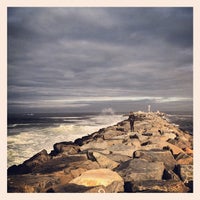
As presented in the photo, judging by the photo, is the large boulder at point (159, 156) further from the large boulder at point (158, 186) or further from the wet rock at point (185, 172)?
the large boulder at point (158, 186)

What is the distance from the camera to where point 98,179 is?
3918mm

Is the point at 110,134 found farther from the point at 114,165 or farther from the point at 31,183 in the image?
the point at 31,183

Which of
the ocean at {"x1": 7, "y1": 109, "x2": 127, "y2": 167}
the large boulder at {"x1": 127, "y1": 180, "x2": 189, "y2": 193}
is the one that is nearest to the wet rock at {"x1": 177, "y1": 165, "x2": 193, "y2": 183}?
the large boulder at {"x1": 127, "y1": 180, "x2": 189, "y2": 193}

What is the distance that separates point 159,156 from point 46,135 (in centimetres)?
214

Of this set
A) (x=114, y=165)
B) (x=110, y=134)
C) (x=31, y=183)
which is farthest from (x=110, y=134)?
(x=31, y=183)

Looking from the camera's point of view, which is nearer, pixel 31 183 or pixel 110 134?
pixel 31 183

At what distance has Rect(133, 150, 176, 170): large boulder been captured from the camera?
178 inches

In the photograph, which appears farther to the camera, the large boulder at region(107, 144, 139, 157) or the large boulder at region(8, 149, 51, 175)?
the large boulder at region(107, 144, 139, 157)

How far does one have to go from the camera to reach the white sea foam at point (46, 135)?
4750 mm

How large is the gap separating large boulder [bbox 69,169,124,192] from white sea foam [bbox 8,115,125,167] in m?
1.31

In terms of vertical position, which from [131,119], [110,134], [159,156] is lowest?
[159,156]

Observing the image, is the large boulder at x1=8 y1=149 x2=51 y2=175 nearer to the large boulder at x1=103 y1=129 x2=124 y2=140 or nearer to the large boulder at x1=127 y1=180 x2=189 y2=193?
the large boulder at x1=103 y1=129 x2=124 y2=140
